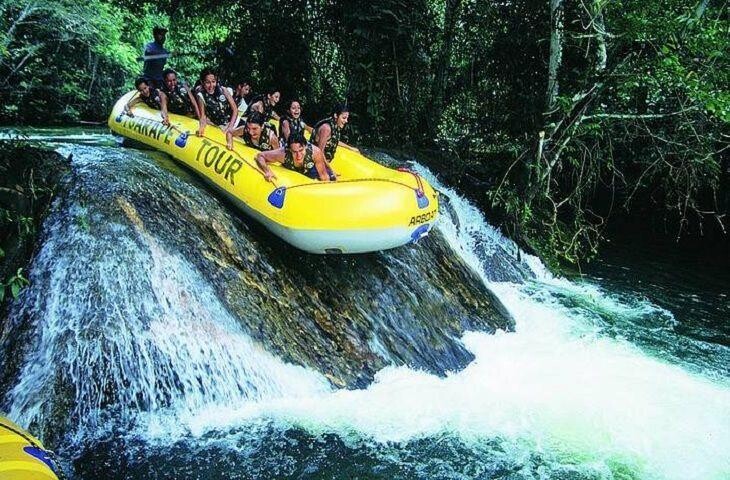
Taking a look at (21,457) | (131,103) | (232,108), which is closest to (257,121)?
(232,108)

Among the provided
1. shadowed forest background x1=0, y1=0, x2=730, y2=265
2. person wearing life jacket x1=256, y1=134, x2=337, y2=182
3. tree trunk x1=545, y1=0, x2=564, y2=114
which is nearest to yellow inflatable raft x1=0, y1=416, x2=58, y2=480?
person wearing life jacket x1=256, y1=134, x2=337, y2=182

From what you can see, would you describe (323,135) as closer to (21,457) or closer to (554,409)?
(554,409)

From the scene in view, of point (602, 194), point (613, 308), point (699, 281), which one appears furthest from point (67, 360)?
point (602, 194)

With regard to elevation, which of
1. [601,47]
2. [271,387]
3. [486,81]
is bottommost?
[271,387]

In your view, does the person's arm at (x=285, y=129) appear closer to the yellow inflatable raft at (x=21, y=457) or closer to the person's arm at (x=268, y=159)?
the person's arm at (x=268, y=159)

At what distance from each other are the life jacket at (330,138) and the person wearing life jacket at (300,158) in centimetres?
39

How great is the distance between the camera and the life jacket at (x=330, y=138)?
613cm

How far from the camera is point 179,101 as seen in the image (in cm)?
720

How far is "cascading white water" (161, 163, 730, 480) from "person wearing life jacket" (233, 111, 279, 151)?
2772mm

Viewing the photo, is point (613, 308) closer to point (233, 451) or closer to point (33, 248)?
point (233, 451)

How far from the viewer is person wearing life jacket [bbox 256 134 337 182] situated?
5547 millimetres

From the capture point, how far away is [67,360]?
378 centimetres

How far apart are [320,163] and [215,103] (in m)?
2.12

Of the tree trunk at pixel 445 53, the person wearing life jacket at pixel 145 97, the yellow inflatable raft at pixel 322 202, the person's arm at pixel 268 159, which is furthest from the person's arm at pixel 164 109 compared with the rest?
the tree trunk at pixel 445 53
